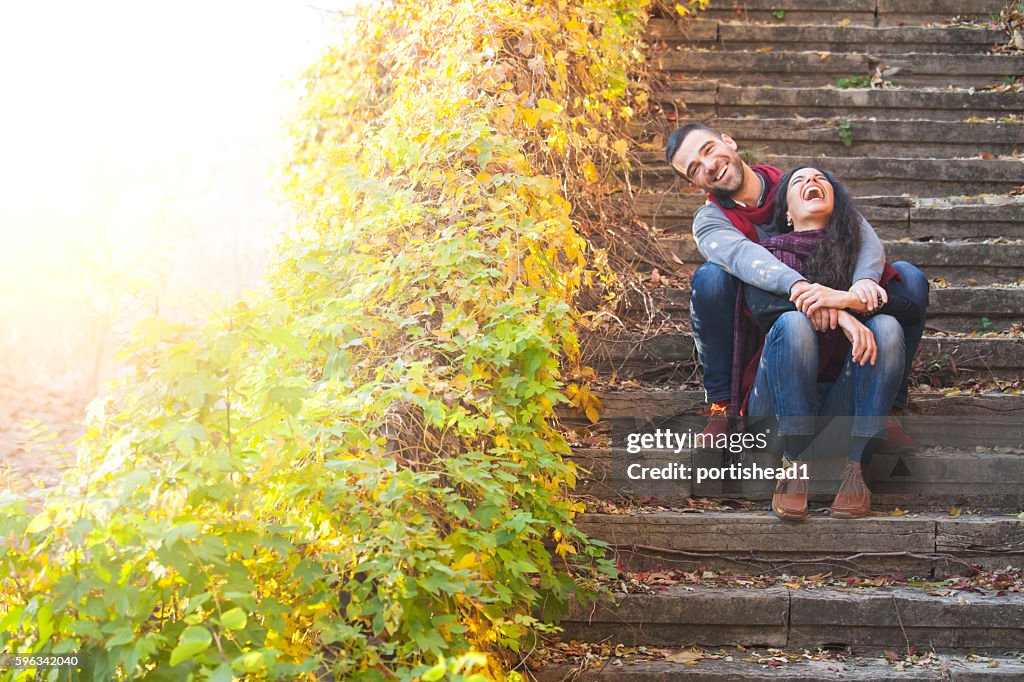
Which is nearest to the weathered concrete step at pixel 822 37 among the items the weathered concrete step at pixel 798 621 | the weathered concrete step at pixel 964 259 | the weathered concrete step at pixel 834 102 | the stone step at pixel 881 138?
the weathered concrete step at pixel 834 102

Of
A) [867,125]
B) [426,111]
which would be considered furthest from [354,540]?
[867,125]

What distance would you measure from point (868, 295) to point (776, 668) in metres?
1.08

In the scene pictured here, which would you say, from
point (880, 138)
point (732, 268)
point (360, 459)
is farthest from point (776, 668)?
point (880, 138)

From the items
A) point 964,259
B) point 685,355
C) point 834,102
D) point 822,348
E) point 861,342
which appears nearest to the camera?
point 861,342

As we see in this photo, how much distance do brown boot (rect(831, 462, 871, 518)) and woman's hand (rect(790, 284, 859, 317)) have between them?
462 millimetres

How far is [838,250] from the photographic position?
110 inches

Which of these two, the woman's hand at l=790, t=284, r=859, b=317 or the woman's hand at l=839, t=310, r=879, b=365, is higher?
the woman's hand at l=790, t=284, r=859, b=317

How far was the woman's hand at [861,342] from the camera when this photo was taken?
2.60 m

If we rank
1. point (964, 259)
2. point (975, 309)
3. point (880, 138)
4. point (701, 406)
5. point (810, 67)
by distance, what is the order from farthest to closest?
point (810, 67)
point (880, 138)
point (964, 259)
point (975, 309)
point (701, 406)

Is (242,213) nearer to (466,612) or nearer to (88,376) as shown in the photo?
(88,376)

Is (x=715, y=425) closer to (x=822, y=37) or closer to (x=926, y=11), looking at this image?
(x=822, y=37)

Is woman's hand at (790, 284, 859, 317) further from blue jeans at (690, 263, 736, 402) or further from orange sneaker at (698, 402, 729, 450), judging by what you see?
orange sneaker at (698, 402, 729, 450)

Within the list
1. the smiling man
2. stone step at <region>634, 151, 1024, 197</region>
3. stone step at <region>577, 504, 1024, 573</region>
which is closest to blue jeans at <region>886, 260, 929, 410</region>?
the smiling man

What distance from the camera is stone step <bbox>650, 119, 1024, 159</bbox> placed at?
14.8 ft
